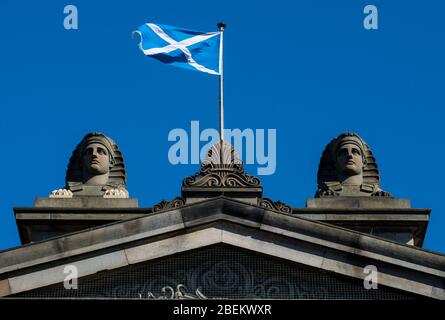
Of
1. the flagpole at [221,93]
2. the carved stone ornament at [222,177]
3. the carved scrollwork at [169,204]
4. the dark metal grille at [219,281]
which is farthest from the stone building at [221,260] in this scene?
the flagpole at [221,93]

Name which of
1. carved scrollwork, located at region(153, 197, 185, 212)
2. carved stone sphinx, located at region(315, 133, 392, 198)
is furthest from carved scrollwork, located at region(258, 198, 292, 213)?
carved stone sphinx, located at region(315, 133, 392, 198)

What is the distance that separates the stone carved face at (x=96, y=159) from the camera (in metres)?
43.9

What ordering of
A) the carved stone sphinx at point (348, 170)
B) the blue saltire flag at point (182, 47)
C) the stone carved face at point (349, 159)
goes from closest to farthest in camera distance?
the carved stone sphinx at point (348, 170) → the stone carved face at point (349, 159) → the blue saltire flag at point (182, 47)

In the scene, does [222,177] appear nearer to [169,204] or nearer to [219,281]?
[169,204]

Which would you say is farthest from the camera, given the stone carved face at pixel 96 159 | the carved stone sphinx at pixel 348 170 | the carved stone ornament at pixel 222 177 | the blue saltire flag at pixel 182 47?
the blue saltire flag at pixel 182 47

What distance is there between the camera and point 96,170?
43906 millimetres

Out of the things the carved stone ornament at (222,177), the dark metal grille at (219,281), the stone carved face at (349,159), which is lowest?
the dark metal grille at (219,281)

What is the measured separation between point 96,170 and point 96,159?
0.76 feet

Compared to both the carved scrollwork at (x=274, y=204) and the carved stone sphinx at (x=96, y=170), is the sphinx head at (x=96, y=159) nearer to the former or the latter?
the carved stone sphinx at (x=96, y=170)

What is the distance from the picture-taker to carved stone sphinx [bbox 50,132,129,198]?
143ft

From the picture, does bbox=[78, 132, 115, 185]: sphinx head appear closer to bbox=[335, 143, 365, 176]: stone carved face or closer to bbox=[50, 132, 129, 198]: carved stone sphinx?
bbox=[50, 132, 129, 198]: carved stone sphinx

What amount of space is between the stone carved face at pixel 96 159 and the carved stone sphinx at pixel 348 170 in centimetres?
437

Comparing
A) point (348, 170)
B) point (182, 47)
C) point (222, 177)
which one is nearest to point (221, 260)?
point (222, 177)
